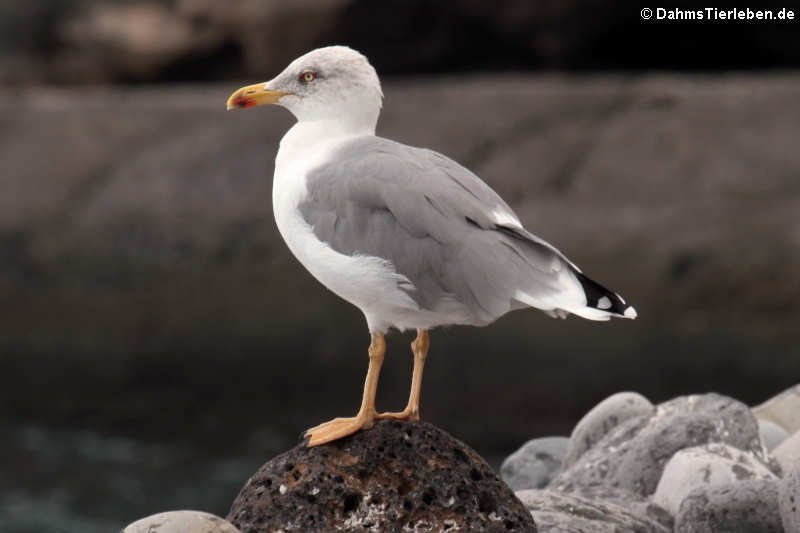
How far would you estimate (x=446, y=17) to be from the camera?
36.4 feet

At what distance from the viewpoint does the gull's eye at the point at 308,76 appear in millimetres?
3525

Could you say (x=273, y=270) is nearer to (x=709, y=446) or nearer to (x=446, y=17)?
(x=446, y=17)

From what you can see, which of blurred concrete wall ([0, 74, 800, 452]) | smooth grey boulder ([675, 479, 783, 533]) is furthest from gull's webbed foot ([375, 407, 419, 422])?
blurred concrete wall ([0, 74, 800, 452])

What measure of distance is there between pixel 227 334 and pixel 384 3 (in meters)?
3.90

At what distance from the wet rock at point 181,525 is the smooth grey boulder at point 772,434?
282 centimetres

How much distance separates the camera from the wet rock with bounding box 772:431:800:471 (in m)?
Result: 4.71

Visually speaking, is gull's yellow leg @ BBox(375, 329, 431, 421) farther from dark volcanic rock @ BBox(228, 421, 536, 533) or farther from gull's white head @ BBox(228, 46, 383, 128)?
gull's white head @ BBox(228, 46, 383, 128)

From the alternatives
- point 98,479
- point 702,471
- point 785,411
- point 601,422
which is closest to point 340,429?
point 702,471

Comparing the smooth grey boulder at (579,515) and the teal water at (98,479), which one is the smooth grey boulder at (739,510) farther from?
the teal water at (98,479)

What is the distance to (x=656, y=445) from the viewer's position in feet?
15.2

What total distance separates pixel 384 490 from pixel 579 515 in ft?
2.76

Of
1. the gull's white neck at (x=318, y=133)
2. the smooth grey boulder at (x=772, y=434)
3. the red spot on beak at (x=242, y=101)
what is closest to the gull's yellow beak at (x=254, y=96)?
the red spot on beak at (x=242, y=101)

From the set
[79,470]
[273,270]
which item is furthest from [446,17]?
[79,470]

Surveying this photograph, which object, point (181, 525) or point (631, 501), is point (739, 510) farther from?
point (181, 525)
